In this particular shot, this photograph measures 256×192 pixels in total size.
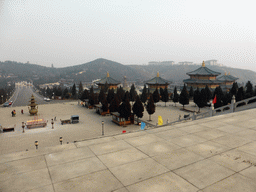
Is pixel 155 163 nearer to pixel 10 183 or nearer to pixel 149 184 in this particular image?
pixel 149 184

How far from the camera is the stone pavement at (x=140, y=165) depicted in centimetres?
479

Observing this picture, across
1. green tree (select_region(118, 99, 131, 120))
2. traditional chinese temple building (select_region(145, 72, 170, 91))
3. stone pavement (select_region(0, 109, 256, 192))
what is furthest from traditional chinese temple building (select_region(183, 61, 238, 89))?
stone pavement (select_region(0, 109, 256, 192))

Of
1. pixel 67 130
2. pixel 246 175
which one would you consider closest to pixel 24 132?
pixel 67 130

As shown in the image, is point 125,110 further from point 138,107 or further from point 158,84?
point 158,84

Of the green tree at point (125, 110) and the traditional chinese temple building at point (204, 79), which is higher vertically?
the traditional chinese temple building at point (204, 79)

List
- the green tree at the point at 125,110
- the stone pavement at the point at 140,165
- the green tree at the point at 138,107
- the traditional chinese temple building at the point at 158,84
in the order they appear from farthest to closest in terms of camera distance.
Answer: the traditional chinese temple building at the point at 158,84 → the green tree at the point at 138,107 → the green tree at the point at 125,110 → the stone pavement at the point at 140,165

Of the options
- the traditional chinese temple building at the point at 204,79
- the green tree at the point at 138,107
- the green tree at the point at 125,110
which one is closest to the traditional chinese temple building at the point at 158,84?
the traditional chinese temple building at the point at 204,79

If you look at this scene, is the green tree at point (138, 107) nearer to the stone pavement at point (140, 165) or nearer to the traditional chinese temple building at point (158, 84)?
the stone pavement at point (140, 165)

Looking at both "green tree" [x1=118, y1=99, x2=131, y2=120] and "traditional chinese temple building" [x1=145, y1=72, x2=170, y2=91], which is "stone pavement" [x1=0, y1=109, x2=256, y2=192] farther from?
"traditional chinese temple building" [x1=145, y1=72, x2=170, y2=91]

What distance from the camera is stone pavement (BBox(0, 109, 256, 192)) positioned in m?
4.79

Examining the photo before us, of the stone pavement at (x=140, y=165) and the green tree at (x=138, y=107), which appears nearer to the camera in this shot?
the stone pavement at (x=140, y=165)

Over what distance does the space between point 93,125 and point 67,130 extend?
3.96 meters

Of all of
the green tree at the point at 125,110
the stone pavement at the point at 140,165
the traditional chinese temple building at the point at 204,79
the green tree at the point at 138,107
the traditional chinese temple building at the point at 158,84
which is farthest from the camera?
the traditional chinese temple building at the point at 158,84

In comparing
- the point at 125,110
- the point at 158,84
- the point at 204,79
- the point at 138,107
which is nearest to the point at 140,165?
the point at 125,110
